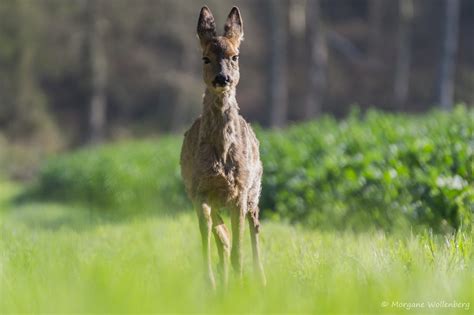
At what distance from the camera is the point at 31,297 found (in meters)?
4.05

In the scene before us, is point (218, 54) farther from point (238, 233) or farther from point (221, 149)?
point (238, 233)

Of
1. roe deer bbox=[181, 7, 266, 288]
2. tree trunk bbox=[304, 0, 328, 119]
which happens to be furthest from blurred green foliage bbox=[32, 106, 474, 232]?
tree trunk bbox=[304, 0, 328, 119]

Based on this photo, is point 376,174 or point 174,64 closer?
point 376,174

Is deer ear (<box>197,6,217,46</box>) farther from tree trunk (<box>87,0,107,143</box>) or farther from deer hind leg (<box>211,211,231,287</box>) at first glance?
tree trunk (<box>87,0,107,143</box>)

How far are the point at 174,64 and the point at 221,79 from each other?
41.1 metres

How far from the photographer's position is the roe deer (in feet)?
17.6

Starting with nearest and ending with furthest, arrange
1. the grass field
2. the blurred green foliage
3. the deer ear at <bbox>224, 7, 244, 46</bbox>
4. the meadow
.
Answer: the grass field, the meadow, the deer ear at <bbox>224, 7, 244, 46</bbox>, the blurred green foliage

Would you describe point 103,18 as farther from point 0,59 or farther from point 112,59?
point 112,59

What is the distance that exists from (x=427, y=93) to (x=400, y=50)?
3.06 meters

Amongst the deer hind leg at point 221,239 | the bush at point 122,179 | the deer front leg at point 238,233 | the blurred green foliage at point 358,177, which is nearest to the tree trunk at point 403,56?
the bush at point 122,179

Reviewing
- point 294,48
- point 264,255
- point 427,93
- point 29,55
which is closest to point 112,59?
point 29,55

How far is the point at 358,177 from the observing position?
433 inches

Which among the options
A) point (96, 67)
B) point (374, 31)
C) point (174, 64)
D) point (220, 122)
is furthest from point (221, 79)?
point (374, 31)

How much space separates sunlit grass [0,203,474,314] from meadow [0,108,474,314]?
0.04ft
